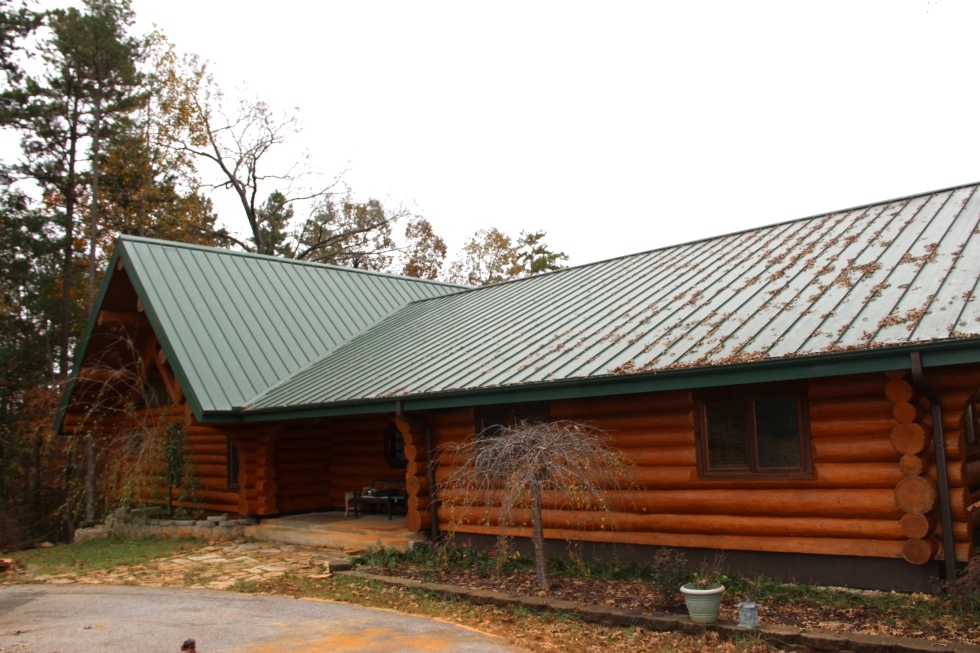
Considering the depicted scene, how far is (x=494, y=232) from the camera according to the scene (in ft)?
163

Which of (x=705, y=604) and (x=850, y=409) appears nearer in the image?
(x=705, y=604)

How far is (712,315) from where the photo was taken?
1091 cm

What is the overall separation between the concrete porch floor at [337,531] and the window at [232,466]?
1789mm

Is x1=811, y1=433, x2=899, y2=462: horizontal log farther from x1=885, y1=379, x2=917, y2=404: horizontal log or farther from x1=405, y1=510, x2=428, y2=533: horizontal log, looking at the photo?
x1=405, y1=510, x2=428, y2=533: horizontal log

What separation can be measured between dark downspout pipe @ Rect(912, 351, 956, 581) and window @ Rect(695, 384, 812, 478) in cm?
133

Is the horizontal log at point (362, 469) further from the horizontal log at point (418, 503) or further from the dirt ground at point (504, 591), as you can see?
the horizontal log at point (418, 503)

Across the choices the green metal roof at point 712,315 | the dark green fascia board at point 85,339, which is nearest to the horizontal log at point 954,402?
the green metal roof at point 712,315

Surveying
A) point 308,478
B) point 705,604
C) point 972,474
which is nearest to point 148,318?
point 308,478

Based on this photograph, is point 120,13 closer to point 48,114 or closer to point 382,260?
point 48,114

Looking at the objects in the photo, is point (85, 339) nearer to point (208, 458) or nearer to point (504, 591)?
point (208, 458)

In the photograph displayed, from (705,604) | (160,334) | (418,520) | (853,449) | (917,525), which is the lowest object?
(705,604)

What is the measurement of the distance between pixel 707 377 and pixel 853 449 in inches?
65.0

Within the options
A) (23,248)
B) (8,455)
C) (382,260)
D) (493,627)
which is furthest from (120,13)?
(493,627)

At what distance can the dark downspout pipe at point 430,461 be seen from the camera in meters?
12.9
